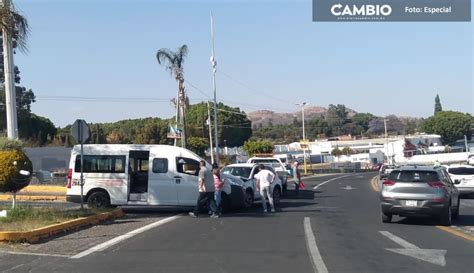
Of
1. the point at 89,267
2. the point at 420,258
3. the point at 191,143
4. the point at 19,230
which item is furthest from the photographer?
the point at 191,143

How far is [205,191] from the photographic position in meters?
17.1

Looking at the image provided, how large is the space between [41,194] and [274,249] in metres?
17.6

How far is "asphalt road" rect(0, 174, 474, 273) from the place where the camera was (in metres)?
9.23

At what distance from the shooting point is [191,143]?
57.7m

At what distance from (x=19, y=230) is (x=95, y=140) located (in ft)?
200

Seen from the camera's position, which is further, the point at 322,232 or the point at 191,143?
the point at 191,143

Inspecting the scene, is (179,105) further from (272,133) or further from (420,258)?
(272,133)

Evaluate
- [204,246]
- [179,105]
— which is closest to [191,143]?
[179,105]

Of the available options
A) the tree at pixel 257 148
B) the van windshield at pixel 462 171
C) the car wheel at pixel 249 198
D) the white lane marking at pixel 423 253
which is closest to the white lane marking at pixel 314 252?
the white lane marking at pixel 423 253

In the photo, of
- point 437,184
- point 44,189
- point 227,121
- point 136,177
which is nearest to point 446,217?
point 437,184

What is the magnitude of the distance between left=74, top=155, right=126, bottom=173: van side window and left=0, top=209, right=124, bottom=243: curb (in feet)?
6.73

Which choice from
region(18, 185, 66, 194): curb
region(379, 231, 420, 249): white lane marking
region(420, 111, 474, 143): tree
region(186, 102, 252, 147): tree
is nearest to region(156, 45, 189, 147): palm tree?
region(18, 185, 66, 194): curb

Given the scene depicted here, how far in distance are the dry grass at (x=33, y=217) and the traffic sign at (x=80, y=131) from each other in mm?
2051

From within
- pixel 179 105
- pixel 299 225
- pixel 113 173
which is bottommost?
pixel 299 225
